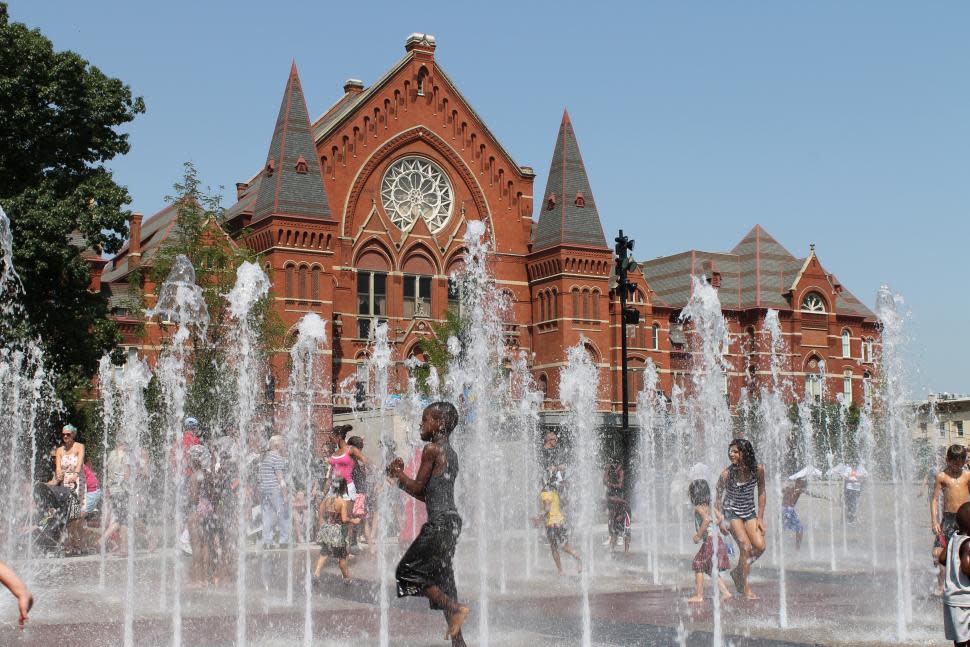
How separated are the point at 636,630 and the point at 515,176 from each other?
4435 cm

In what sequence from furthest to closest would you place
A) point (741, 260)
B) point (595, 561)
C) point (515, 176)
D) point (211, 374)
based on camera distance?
point (741, 260)
point (515, 176)
point (211, 374)
point (595, 561)

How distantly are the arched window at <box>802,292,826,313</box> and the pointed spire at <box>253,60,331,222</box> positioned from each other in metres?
29.6

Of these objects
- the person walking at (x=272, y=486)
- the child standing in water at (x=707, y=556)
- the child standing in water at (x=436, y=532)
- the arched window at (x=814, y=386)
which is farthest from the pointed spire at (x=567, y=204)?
the child standing in water at (x=436, y=532)

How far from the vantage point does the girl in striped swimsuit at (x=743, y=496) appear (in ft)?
38.5

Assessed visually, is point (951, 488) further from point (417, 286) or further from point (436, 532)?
point (417, 286)

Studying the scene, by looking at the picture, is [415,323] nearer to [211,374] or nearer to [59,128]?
[211,374]

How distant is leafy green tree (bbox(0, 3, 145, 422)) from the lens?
82.1 feet

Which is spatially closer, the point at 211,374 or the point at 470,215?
the point at 211,374

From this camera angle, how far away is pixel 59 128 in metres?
26.4

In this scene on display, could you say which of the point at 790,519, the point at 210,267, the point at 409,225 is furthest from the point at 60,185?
the point at 409,225

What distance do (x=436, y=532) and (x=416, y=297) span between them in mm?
43075

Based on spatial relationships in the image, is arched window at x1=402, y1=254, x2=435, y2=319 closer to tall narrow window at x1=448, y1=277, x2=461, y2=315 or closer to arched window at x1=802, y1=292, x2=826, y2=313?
tall narrow window at x1=448, y1=277, x2=461, y2=315

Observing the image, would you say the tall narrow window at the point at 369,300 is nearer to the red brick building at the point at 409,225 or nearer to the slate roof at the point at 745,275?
the red brick building at the point at 409,225

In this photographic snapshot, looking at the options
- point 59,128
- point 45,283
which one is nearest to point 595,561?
point 45,283
